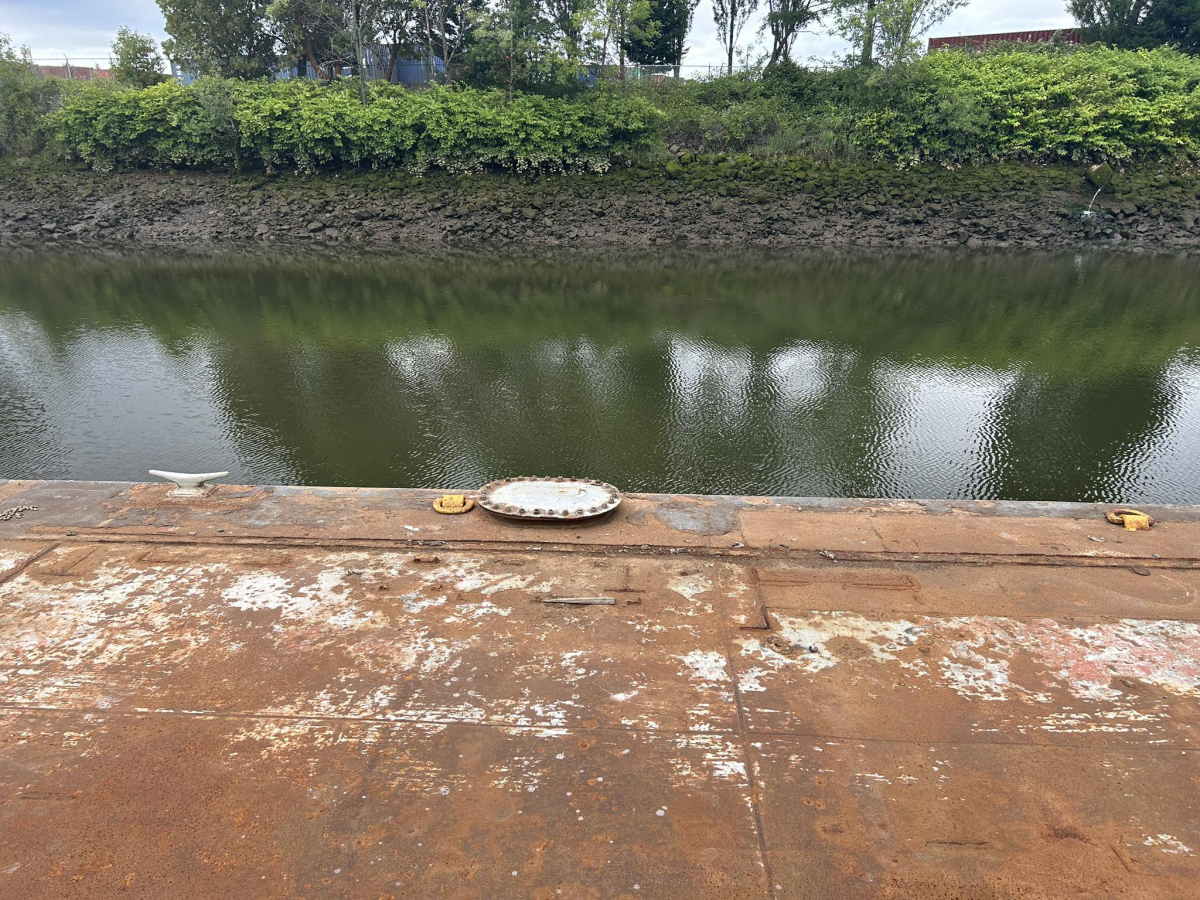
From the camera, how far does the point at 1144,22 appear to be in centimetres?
2666

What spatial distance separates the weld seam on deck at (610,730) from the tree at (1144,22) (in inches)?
1332

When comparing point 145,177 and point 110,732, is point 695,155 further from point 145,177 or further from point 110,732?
point 110,732

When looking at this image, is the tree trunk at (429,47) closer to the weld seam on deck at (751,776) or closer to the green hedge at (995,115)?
the green hedge at (995,115)

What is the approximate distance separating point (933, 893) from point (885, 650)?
1.24 meters

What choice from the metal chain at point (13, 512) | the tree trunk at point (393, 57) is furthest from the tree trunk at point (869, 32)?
the metal chain at point (13, 512)

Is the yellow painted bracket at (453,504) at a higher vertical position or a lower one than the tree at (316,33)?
lower

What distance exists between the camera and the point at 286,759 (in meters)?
2.70

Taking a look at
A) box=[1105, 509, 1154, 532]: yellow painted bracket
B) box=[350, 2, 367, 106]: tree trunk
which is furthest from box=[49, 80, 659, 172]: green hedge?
box=[1105, 509, 1154, 532]: yellow painted bracket

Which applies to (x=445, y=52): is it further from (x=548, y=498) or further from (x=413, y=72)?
(x=548, y=498)

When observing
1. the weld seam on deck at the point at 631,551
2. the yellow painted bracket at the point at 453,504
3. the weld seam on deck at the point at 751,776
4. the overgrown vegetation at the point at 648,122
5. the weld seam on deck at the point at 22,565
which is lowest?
the weld seam on deck at the point at 751,776

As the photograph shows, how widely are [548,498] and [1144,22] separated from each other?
3498cm

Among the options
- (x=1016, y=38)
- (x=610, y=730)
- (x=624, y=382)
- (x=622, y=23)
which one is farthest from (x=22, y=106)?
(x=1016, y=38)

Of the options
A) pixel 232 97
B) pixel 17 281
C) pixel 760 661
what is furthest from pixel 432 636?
pixel 232 97

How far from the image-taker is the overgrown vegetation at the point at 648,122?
75.3 feet
